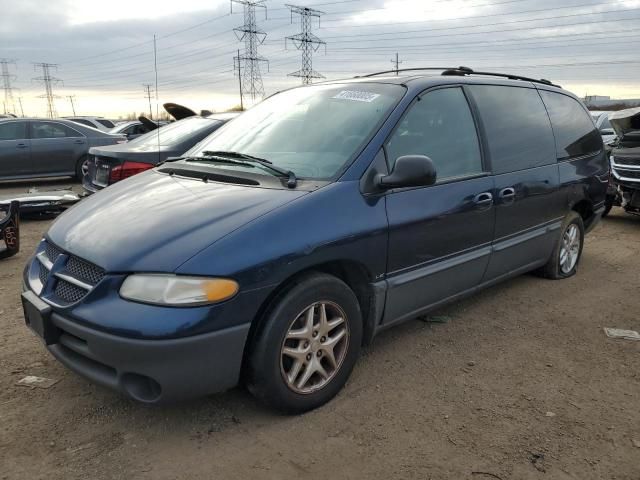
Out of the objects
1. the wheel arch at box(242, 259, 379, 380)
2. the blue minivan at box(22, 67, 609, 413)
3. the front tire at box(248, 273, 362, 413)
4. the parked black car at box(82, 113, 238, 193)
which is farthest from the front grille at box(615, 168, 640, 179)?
the front tire at box(248, 273, 362, 413)

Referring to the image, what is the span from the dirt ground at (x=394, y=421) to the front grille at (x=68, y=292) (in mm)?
673

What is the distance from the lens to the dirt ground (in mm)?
2451

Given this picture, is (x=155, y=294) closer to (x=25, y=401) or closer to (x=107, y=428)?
(x=107, y=428)

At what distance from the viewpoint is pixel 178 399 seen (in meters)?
2.45

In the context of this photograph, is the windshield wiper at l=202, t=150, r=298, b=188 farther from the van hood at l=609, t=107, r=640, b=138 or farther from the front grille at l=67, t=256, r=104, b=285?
the van hood at l=609, t=107, r=640, b=138

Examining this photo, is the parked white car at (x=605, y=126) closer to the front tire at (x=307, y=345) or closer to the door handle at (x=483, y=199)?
the door handle at (x=483, y=199)

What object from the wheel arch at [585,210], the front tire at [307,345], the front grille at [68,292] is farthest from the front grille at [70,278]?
the wheel arch at [585,210]

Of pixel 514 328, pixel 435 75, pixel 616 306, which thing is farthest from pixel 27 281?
pixel 616 306

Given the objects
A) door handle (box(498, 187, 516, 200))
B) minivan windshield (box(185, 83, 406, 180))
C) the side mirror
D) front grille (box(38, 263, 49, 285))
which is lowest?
front grille (box(38, 263, 49, 285))

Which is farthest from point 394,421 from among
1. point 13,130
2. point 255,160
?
point 13,130

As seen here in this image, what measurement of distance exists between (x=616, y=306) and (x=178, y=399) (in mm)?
3770

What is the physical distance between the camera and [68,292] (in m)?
2.60

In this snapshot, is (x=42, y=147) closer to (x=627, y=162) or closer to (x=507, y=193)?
(x=507, y=193)

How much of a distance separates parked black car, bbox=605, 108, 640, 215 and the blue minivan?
410 centimetres
